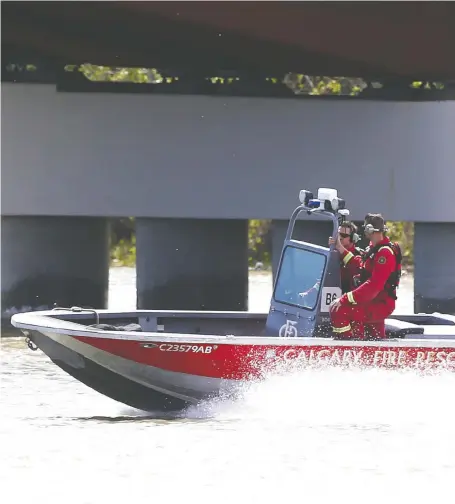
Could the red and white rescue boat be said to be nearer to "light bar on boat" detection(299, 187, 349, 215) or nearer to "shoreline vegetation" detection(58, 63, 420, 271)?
"light bar on boat" detection(299, 187, 349, 215)

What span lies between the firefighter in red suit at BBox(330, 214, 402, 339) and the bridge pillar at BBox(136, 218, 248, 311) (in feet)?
33.6

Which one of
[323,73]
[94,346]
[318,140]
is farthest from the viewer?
[323,73]

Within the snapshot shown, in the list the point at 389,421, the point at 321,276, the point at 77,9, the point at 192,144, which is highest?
the point at 77,9

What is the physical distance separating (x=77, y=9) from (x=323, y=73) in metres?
7.10

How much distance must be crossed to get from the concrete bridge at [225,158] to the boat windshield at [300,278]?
924 cm

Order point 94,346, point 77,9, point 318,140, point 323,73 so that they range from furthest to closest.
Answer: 1. point 323,73
2. point 318,140
3. point 77,9
4. point 94,346

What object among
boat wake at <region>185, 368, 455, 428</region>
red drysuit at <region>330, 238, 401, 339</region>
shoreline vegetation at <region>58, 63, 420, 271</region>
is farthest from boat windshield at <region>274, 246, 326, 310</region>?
shoreline vegetation at <region>58, 63, 420, 271</region>

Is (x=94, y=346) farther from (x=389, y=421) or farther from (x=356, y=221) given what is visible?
(x=356, y=221)

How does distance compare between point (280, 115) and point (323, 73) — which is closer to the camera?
point (280, 115)

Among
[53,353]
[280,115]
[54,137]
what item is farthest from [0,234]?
[53,353]

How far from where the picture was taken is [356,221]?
23844 mm

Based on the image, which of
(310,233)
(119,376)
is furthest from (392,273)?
(310,233)

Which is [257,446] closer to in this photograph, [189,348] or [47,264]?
[189,348]

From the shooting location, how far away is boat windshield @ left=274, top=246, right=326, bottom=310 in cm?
1395
